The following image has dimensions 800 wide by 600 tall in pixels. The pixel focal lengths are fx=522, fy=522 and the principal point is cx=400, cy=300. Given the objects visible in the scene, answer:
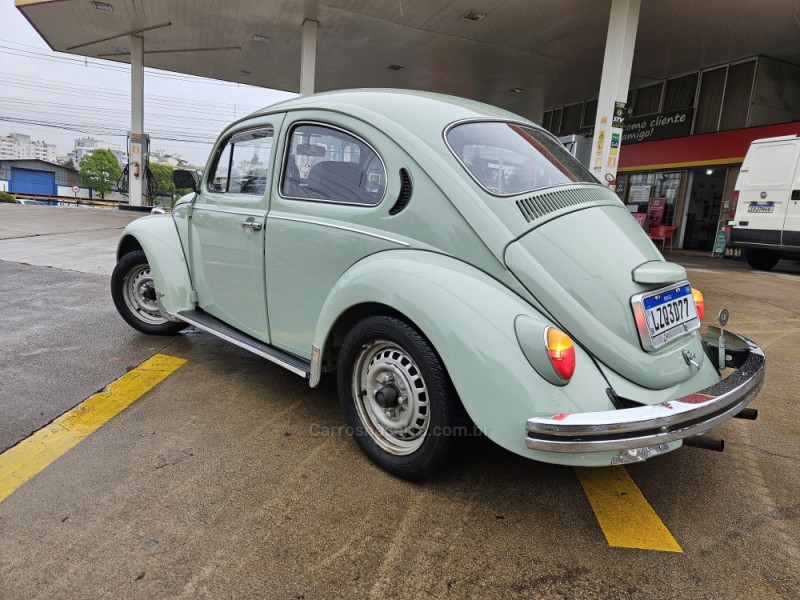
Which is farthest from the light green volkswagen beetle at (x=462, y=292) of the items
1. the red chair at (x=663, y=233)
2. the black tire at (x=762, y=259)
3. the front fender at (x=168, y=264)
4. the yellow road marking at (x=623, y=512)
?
the red chair at (x=663, y=233)

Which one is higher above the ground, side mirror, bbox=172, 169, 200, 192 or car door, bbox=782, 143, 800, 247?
car door, bbox=782, 143, 800, 247

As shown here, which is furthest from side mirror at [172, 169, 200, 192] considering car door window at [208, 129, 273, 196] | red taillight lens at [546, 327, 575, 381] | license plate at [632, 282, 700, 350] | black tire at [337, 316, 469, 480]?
license plate at [632, 282, 700, 350]

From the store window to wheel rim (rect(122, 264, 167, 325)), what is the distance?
1484cm

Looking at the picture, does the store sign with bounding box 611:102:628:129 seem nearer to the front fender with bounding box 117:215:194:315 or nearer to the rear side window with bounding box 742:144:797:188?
the rear side window with bounding box 742:144:797:188

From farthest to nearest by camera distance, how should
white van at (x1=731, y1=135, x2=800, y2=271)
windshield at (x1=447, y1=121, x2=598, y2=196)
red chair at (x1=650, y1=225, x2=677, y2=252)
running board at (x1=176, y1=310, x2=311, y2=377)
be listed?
red chair at (x1=650, y1=225, x2=677, y2=252), white van at (x1=731, y1=135, x2=800, y2=271), running board at (x1=176, y1=310, x2=311, y2=377), windshield at (x1=447, y1=121, x2=598, y2=196)

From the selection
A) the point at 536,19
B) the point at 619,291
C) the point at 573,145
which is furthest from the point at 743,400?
the point at 536,19

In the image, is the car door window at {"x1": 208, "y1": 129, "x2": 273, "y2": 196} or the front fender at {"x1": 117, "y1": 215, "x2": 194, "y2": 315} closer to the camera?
the car door window at {"x1": 208, "y1": 129, "x2": 273, "y2": 196}

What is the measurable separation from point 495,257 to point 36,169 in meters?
89.2

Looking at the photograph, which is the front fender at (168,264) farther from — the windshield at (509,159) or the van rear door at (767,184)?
the van rear door at (767,184)

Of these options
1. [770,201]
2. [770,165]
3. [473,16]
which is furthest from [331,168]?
[473,16]

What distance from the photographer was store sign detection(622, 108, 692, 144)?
15.7 meters

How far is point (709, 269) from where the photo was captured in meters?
10.1

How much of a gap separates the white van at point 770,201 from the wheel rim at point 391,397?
Answer: 1028cm

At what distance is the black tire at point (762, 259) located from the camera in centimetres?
1076
